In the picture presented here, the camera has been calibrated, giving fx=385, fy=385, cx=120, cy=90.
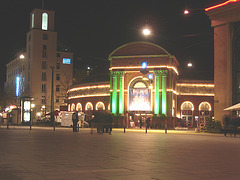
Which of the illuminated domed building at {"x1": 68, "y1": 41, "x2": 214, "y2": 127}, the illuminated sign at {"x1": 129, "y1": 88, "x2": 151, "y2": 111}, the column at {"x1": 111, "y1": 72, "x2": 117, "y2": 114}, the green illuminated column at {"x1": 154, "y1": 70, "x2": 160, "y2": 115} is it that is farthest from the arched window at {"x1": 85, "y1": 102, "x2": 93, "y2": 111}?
the green illuminated column at {"x1": 154, "y1": 70, "x2": 160, "y2": 115}

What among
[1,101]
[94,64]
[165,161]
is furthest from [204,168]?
[94,64]

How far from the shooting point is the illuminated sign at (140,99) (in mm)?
62812

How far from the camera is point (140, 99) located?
207ft

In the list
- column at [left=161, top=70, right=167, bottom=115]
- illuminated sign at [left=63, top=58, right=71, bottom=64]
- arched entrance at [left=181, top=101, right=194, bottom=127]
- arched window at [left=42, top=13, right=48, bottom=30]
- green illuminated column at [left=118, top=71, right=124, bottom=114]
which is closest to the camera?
column at [left=161, top=70, right=167, bottom=115]

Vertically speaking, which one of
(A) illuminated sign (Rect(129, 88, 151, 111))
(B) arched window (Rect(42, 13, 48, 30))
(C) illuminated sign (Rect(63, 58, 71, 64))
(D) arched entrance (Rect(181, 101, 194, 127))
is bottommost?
(D) arched entrance (Rect(181, 101, 194, 127))

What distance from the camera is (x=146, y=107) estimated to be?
206ft

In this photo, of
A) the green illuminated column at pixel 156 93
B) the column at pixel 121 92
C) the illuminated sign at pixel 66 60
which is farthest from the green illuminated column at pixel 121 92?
the illuminated sign at pixel 66 60

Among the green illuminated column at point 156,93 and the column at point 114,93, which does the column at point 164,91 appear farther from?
the column at point 114,93

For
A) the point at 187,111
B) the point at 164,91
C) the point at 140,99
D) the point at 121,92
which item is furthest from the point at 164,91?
the point at 187,111

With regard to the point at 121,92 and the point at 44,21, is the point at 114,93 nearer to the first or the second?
the point at 121,92

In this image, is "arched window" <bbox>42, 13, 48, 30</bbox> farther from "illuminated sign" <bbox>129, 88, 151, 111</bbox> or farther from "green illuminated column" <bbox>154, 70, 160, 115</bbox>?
"green illuminated column" <bbox>154, 70, 160, 115</bbox>

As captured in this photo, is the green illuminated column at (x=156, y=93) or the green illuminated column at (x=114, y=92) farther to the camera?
the green illuminated column at (x=114, y=92)

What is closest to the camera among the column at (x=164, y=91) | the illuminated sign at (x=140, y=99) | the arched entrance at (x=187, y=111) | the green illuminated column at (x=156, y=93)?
the column at (x=164, y=91)

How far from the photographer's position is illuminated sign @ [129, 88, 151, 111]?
62.8 metres
